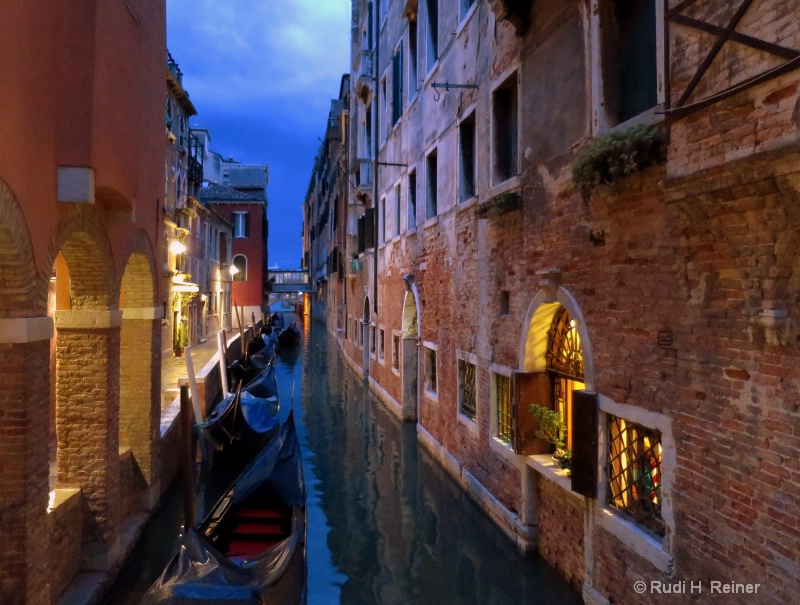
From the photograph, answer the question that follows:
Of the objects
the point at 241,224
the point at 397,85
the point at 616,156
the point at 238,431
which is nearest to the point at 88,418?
the point at 238,431

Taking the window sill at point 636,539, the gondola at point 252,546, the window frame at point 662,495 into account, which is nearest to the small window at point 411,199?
the gondola at point 252,546

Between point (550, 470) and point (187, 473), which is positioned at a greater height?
point (550, 470)

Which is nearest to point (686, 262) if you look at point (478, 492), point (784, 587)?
point (784, 587)

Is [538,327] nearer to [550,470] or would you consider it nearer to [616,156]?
[550,470]

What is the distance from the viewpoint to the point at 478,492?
6574 mm

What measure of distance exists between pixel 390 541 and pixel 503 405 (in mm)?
1693

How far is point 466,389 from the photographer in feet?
24.3

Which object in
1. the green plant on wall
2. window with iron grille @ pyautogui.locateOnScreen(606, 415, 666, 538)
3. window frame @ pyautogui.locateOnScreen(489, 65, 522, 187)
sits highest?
window frame @ pyautogui.locateOnScreen(489, 65, 522, 187)

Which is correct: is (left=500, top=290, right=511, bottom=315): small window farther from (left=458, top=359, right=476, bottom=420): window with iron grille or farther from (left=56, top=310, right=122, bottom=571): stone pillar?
(left=56, top=310, right=122, bottom=571): stone pillar

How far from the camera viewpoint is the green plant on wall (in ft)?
11.6

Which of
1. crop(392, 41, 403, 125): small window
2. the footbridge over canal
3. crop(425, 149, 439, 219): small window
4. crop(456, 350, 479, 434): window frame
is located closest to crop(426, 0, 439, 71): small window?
crop(425, 149, 439, 219): small window

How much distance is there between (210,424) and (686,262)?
22.0 feet

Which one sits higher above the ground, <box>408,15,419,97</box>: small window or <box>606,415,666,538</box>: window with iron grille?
<box>408,15,419,97</box>: small window

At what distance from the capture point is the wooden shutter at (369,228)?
14664 millimetres
